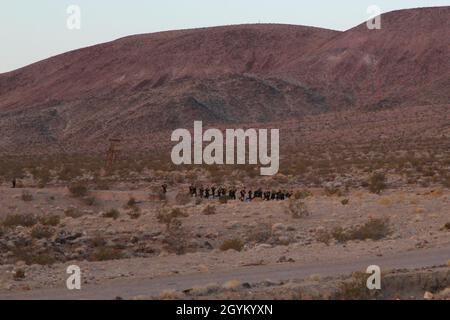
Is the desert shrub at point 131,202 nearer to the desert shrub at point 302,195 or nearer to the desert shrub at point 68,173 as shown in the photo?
the desert shrub at point 302,195

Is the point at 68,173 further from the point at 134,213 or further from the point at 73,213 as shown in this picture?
the point at 134,213

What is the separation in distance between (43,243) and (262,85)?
221 ft

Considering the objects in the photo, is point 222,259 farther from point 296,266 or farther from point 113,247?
point 113,247

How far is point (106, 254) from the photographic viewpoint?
52.7ft

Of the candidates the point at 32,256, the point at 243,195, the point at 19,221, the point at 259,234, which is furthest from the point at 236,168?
the point at 32,256

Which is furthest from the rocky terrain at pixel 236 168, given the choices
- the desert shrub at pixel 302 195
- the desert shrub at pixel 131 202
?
the desert shrub at pixel 131 202

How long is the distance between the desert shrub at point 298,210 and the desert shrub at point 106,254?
6729mm

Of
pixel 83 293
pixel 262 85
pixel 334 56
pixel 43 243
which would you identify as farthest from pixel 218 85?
pixel 83 293

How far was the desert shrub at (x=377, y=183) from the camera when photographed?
2993 centimetres

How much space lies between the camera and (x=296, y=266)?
45.9 feet

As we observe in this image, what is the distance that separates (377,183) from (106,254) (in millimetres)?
17155

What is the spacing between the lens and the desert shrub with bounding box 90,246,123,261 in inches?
627

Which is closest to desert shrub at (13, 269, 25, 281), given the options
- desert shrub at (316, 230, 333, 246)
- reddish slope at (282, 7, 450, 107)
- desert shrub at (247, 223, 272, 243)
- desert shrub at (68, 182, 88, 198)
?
desert shrub at (247, 223, 272, 243)

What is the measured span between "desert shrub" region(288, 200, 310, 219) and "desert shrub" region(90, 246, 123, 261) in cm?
673
